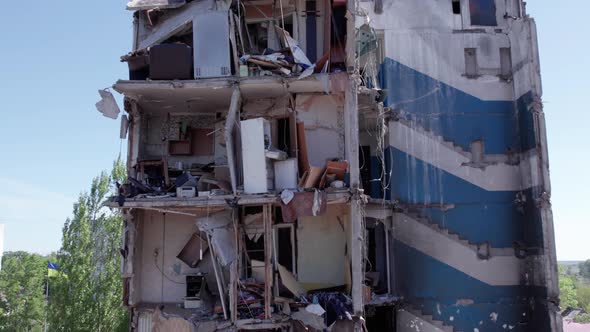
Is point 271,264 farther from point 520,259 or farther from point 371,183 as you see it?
point 520,259

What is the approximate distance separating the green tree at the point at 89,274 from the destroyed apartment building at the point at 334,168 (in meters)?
15.4

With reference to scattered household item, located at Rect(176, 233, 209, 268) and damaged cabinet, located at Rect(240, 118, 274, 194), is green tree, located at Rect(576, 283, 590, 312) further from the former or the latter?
damaged cabinet, located at Rect(240, 118, 274, 194)

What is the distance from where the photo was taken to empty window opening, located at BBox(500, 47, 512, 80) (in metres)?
20.5

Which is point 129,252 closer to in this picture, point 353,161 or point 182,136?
point 182,136

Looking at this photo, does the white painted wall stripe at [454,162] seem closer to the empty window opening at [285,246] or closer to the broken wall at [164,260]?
the empty window opening at [285,246]

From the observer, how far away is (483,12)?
2097 cm

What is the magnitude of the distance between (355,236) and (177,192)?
18.4ft

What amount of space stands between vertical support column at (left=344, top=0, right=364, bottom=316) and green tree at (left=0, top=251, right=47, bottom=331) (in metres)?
29.5

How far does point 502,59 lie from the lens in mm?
20672

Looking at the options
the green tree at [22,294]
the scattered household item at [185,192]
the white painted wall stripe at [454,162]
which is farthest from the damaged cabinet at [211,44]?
the green tree at [22,294]

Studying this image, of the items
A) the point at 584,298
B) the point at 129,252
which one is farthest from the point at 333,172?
the point at 584,298

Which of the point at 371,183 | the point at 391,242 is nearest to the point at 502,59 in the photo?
the point at 371,183

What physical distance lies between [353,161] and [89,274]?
22818 millimetres

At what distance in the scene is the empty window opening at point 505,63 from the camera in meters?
20.5
